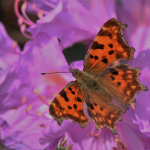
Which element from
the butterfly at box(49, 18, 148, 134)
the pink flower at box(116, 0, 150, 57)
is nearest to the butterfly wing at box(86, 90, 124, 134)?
the butterfly at box(49, 18, 148, 134)

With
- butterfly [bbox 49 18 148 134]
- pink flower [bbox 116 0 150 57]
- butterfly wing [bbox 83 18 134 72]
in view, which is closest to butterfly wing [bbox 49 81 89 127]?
butterfly [bbox 49 18 148 134]

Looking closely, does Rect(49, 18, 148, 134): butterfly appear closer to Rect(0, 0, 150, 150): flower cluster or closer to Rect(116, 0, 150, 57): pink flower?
Rect(0, 0, 150, 150): flower cluster

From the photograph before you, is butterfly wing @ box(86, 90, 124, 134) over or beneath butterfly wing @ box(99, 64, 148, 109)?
beneath

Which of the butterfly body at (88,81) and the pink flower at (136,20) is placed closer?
the butterfly body at (88,81)

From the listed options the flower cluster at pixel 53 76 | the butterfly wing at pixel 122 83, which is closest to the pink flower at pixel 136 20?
the flower cluster at pixel 53 76

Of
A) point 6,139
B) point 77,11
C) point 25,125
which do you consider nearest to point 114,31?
point 77,11

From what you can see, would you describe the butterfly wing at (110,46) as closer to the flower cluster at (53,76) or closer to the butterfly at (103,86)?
the butterfly at (103,86)

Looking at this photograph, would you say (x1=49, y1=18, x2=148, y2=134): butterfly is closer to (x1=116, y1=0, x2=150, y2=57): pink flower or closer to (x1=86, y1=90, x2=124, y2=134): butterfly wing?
(x1=86, y1=90, x2=124, y2=134): butterfly wing

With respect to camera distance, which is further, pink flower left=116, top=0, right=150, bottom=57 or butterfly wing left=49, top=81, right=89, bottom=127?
pink flower left=116, top=0, right=150, bottom=57
